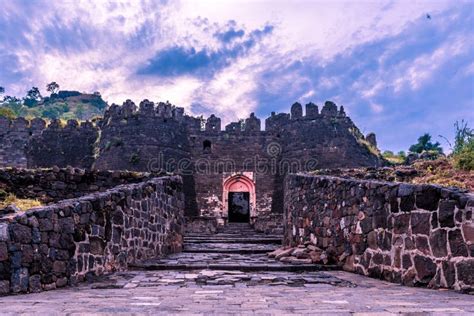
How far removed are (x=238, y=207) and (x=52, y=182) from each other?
83.1 ft

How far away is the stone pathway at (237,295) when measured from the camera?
379 cm

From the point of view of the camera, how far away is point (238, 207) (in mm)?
34875

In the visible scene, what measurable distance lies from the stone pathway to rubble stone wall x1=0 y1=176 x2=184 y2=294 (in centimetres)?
24

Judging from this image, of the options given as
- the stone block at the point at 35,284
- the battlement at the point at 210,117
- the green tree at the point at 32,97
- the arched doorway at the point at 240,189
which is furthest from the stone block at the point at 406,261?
the green tree at the point at 32,97

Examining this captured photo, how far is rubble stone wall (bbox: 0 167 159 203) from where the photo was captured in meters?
9.95

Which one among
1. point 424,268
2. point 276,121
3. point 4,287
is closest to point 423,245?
point 424,268

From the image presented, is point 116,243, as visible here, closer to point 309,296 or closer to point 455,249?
point 309,296

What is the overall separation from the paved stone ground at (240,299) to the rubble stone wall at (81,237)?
0.27 metres

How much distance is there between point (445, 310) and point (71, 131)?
31.1 m

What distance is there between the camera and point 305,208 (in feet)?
32.7

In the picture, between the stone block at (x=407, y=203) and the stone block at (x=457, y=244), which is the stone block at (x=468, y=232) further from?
the stone block at (x=407, y=203)

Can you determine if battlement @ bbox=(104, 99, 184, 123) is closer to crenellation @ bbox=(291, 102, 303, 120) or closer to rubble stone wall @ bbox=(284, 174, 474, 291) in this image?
crenellation @ bbox=(291, 102, 303, 120)

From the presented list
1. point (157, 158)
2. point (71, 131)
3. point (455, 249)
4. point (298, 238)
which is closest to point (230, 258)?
point (298, 238)

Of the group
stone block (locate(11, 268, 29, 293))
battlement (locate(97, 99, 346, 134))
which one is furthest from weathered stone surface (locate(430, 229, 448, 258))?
battlement (locate(97, 99, 346, 134))
